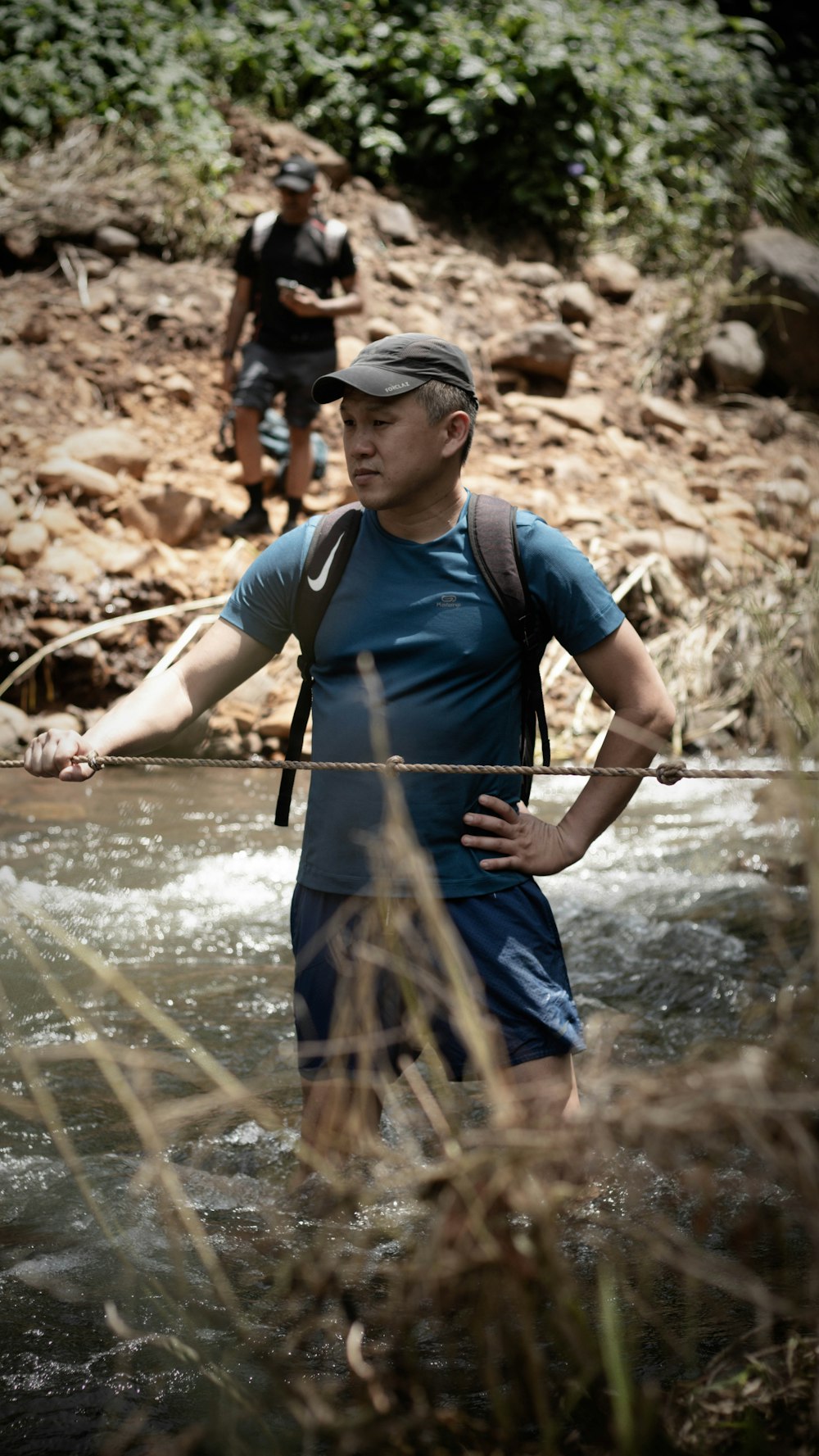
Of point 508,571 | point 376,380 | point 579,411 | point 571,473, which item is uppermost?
point 376,380

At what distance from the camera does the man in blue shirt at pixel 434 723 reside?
2.37m

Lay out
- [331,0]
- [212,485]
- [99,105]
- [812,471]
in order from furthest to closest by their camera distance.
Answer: [331,0]
[99,105]
[812,471]
[212,485]

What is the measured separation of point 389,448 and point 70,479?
510cm

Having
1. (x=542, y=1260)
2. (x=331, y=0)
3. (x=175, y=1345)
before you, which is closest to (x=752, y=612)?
(x=175, y=1345)

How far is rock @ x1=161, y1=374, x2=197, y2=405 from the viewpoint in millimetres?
8344

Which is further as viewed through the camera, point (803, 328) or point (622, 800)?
point (803, 328)

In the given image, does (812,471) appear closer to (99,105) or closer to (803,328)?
(803,328)

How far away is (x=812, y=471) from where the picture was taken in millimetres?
9023

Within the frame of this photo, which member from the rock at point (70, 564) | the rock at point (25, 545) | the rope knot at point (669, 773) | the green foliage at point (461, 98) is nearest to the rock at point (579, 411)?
the green foliage at point (461, 98)

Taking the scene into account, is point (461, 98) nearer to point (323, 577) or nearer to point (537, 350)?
point (537, 350)

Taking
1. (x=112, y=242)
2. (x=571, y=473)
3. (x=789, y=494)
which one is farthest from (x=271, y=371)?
(x=789, y=494)

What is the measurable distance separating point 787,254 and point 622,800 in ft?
29.1

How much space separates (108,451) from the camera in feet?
24.1

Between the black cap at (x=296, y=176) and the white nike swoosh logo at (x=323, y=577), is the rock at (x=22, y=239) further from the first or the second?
the white nike swoosh logo at (x=323, y=577)
